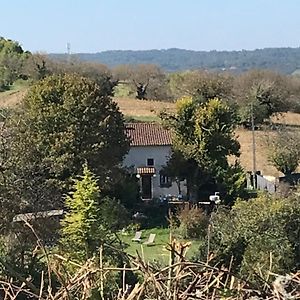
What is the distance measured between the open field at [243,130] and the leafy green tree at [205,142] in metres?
3.02

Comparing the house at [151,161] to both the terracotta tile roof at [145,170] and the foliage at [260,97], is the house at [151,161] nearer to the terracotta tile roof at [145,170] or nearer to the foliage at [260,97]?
the terracotta tile roof at [145,170]

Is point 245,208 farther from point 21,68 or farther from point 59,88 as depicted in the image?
point 21,68

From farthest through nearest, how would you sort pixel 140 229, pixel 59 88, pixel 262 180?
1. pixel 262 180
2. pixel 59 88
3. pixel 140 229

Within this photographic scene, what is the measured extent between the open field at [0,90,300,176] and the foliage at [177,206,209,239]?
7.57 metres

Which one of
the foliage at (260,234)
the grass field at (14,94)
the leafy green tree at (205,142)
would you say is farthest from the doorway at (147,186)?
the grass field at (14,94)

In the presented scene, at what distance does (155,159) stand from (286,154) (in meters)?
4.79

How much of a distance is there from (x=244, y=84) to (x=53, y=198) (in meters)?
25.6

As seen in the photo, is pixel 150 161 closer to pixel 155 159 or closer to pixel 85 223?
pixel 155 159

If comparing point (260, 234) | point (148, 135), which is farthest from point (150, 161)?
point (260, 234)

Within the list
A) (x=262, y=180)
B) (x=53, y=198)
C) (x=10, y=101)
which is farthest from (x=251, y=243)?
(x=10, y=101)

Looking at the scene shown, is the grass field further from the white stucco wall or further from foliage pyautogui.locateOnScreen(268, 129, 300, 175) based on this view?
foliage pyautogui.locateOnScreen(268, 129, 300, 175)

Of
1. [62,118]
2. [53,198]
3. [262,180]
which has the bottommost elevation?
→ [262,180]

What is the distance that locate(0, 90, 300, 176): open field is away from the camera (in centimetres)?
3102

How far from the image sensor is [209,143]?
23.5 m
